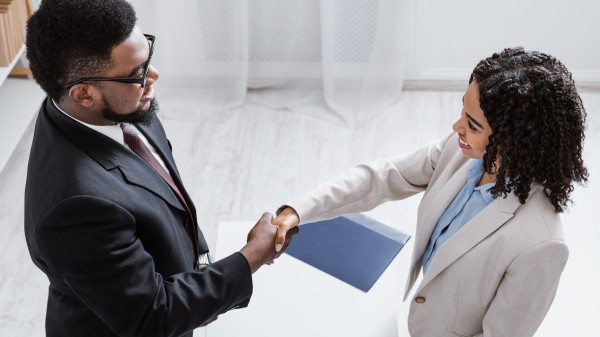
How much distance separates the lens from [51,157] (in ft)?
5.02

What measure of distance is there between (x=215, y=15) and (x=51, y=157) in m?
2.15

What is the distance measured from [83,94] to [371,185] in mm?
798

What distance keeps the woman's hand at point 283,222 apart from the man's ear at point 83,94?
593 mm

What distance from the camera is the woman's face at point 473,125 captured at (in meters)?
1.51

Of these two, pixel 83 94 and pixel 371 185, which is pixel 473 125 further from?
pixel 83 94

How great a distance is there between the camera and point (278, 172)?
11.0 feet

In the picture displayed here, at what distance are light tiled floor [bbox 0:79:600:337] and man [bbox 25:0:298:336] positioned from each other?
113cm

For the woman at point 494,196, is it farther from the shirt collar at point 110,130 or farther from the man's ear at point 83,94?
the man's ear at point 83,94

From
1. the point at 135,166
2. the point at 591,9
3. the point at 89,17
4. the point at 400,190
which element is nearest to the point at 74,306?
the point at 135,166

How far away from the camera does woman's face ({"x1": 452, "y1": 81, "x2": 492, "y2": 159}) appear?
1.51 m

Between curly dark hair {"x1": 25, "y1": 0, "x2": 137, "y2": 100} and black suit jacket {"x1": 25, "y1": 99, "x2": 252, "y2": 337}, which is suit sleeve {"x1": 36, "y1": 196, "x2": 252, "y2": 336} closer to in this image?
black suit jacket {"x1": 25, "y1": 99, "x2": 252, "y2": 337}

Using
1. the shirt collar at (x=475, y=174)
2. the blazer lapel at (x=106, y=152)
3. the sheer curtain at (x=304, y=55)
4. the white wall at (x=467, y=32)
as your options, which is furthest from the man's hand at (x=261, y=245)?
the white wall at (x=467, y=32)

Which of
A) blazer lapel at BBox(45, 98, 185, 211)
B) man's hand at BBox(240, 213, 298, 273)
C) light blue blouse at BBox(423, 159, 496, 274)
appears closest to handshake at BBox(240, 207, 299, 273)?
man's hand at BBox(240, 213, 298, 273)

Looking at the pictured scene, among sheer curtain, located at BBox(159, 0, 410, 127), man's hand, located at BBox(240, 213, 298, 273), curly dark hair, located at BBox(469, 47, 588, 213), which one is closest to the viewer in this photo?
curly dark hair, located at BBox(469, 47, 588, 213)
